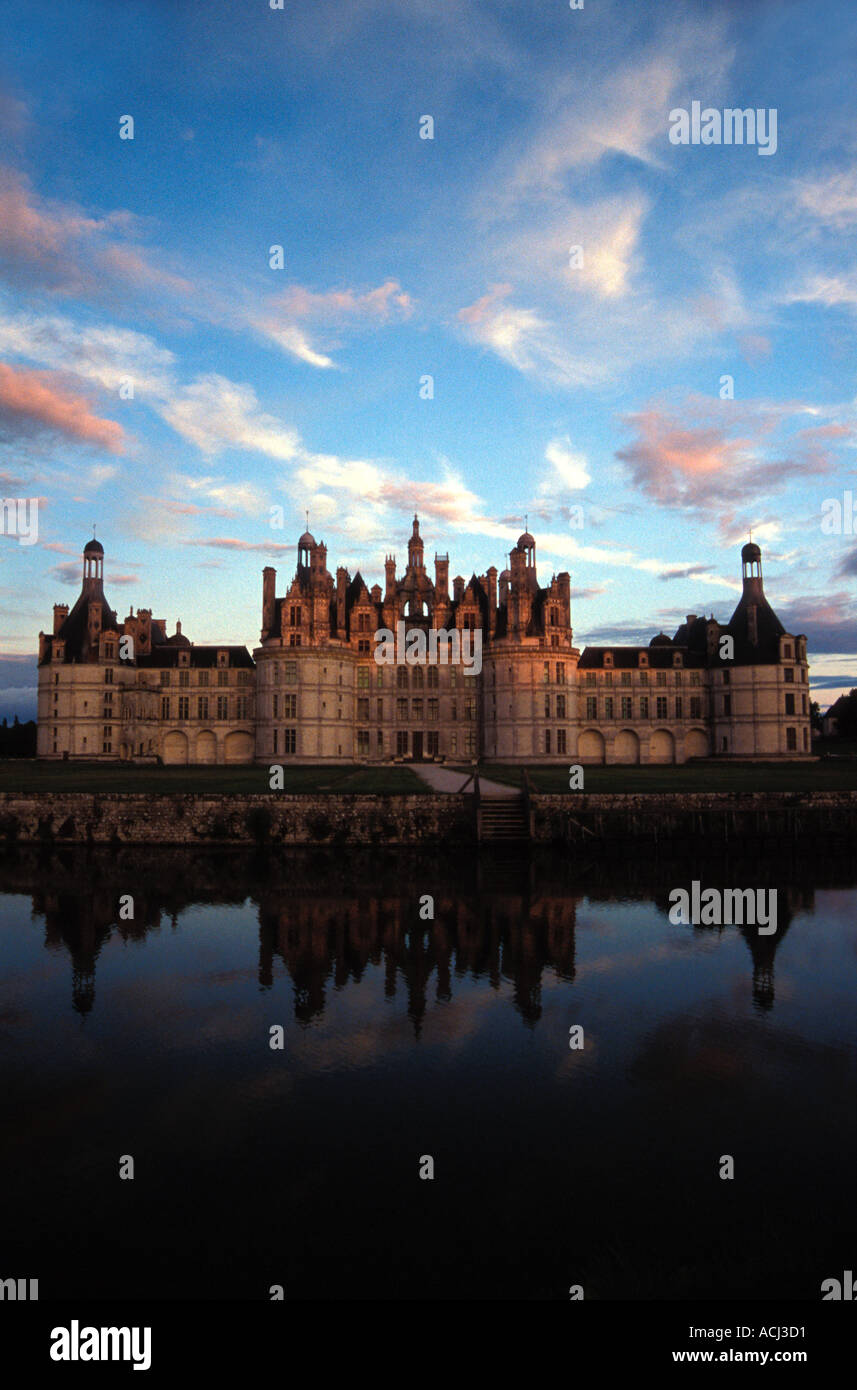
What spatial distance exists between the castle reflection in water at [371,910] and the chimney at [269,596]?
117 feet

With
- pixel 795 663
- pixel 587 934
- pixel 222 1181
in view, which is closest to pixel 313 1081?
pixel 222 1181

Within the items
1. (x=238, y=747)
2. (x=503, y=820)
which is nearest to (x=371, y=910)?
(x=503, y=820)

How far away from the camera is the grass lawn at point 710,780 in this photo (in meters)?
39.8

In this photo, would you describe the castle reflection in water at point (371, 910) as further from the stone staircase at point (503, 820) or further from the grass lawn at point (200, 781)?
the grass lawn at point (200, 781)

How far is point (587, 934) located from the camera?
21.7m

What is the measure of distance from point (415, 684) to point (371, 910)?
1866 inches

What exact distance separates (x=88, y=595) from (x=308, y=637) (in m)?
22.6

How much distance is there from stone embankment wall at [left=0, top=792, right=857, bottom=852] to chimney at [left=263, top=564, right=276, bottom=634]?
109 ft

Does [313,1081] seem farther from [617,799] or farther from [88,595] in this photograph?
[88,595]

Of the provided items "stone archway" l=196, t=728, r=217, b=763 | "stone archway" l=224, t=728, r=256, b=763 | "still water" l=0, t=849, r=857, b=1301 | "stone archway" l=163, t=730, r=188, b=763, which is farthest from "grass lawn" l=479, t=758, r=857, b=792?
"stone archway" l=163, t=730, r=188, b=763

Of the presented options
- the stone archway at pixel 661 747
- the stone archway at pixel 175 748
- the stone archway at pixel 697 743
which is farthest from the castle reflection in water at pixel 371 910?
the stone archway at pixel 697 743

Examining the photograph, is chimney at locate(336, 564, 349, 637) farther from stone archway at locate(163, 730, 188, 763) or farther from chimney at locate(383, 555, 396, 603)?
stone archway at locate(163, 730, 188, 763)

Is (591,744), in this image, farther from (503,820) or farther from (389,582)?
(503,820)

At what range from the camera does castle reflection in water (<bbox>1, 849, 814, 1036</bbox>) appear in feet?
59.9
